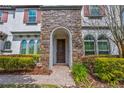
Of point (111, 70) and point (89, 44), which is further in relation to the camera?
point (89, 44)

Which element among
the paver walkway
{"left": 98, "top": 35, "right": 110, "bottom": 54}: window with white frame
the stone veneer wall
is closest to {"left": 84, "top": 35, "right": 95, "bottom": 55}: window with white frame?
{"left": 98, "top": 35, "right": 110, "bottom": 54}: window with white frame

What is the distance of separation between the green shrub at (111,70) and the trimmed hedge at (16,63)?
460 centimetres

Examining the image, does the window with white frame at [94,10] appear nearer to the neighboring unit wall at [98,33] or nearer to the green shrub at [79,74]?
the neighboring unit wall at [98,33]

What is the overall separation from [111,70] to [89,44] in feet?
19.5

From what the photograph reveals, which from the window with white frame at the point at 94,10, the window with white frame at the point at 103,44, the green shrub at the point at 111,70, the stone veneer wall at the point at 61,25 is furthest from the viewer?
the window with white frame at the point at 94,10

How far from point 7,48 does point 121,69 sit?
1046 cm

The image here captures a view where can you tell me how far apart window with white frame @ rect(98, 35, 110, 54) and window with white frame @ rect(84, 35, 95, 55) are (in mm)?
604

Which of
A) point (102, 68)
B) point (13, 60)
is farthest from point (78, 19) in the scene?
point (13, 60)

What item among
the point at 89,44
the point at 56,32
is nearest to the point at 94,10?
the point at 89,44

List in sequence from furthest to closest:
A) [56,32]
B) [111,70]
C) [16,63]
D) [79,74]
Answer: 1. [56,32]
2. [16,63]
3. [79,74]
4. [111,70]

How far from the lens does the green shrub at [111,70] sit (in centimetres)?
792

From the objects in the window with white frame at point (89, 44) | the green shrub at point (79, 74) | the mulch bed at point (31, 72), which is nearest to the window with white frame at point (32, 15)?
the window with white frame at point (89, 44)

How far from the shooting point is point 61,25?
37.7 feet

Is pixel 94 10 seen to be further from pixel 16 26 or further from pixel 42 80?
pixel 42 80
